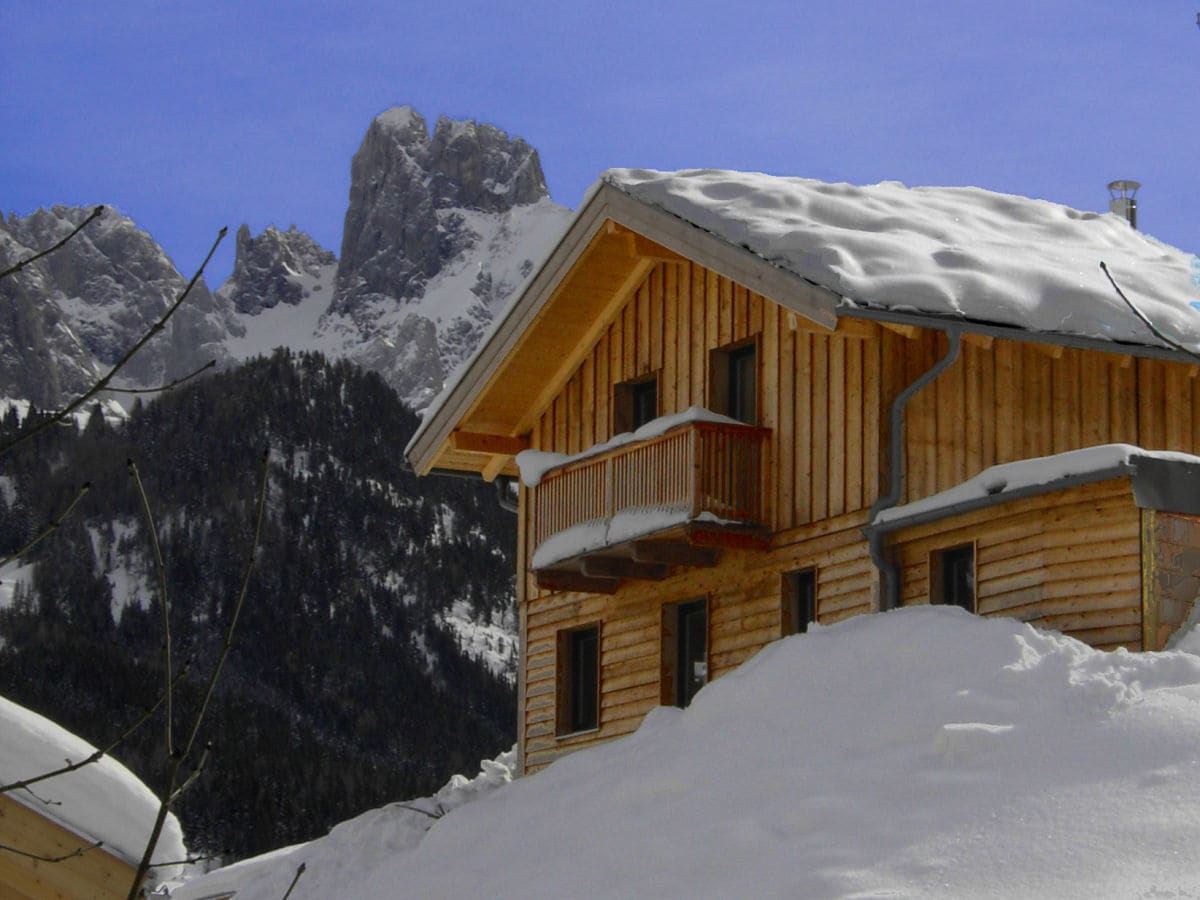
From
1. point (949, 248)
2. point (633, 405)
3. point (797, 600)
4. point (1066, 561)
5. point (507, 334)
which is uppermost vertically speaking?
point (949, 248)

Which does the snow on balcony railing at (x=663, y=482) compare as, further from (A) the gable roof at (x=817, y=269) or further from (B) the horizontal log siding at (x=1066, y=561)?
(B) the horizontal log siding at (x=1066, y=561)

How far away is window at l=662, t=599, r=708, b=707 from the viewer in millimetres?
20562

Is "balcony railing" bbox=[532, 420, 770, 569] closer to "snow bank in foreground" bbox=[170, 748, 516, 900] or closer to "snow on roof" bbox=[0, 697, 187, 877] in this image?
"snow bank in foreground" bbox=[170, 748, 516, 900]

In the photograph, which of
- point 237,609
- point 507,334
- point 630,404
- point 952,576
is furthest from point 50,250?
point 630,404

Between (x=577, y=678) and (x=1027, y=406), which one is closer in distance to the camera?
(x=1027, y=406)

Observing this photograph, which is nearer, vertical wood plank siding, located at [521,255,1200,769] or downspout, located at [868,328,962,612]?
vertical wood plank siding, located at [521,255,1200,769]

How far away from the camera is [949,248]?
1877cm

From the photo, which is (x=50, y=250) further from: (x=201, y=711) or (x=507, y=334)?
(x=507, y=334)

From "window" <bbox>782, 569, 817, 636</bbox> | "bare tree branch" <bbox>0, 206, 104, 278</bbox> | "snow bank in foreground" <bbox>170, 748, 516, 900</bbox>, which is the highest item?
"bare tree branch" <bbox>0, 206, 104, 278</bbox>

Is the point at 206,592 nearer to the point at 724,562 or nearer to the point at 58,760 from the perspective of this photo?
the point at 724,562

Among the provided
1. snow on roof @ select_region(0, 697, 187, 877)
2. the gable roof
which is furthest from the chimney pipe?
snow on roof @ select_region(0, 697, 187, 877)

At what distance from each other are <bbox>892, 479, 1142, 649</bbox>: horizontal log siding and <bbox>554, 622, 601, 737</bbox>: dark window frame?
6.76 metres

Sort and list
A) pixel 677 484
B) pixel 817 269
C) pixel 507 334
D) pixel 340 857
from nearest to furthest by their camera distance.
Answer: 1. pixel 817 269
2. pixel 677 484
3. pixel 340 857
4. pixel 507 334

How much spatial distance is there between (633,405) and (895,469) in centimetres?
513
